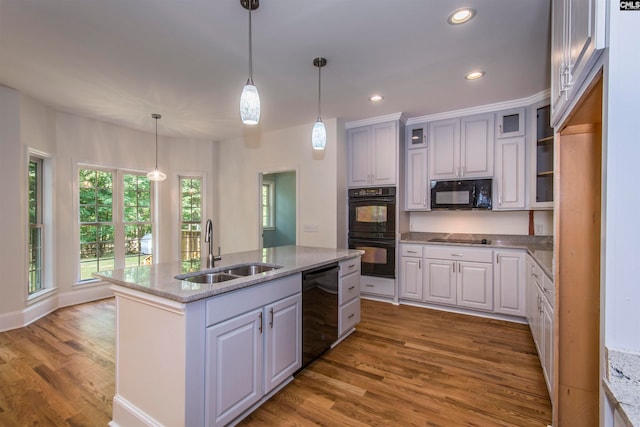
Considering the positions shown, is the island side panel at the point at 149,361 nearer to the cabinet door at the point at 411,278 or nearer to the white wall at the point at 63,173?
the white wall at the point at 63,173

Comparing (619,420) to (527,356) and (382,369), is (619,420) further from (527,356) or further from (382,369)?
(527,356)

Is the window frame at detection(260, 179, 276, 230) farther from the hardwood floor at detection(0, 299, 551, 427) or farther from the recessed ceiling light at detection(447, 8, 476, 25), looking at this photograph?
the recessed ceiling light at detection(447, 8, 476, 25)

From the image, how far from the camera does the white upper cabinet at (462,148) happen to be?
380cm

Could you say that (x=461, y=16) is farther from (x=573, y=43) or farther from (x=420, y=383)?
(x=420, y=383)

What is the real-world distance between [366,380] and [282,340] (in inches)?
29.6

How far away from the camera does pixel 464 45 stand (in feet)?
7.79

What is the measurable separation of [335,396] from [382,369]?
0.54 metres

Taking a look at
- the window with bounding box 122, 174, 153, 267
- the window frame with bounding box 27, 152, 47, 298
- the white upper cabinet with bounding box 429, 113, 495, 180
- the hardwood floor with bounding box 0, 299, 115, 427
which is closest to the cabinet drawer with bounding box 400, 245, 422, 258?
the white upper cabinet with bounding box 429, 113, 495, 180

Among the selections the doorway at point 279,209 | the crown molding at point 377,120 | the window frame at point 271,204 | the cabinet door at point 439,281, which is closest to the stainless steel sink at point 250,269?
the cabinet door at point 439,281

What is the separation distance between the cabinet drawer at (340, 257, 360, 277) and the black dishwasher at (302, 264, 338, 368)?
0.13 metres

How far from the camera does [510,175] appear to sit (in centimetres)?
367

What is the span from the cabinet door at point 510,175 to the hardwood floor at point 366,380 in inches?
57.7

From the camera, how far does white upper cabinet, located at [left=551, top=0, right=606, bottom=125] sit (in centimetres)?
90

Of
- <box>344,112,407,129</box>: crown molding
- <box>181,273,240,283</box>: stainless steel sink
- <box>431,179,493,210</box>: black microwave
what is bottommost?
<box>181,273,240,283</box>: stainless steel sink
